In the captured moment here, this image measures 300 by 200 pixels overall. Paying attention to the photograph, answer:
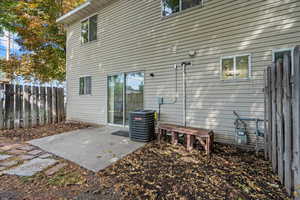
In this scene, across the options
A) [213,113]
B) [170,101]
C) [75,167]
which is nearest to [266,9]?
[213,113]

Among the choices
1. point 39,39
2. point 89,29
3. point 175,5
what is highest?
point 39,39

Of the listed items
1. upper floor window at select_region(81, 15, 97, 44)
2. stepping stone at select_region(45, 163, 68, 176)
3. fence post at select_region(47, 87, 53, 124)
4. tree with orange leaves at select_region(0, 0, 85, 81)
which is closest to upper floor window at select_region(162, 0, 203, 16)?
upper floor window at select_region(81, 15, 97, 44)

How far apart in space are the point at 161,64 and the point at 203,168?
348cm

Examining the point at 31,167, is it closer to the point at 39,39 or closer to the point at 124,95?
the point at 124,95

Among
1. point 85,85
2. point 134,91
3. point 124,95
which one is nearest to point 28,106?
point 85,85

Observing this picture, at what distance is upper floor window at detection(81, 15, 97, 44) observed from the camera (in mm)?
6750

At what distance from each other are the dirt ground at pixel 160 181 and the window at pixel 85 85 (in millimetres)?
4753

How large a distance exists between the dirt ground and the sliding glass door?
2.71 meters

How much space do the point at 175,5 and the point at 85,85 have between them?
542cm

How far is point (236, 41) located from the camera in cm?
370

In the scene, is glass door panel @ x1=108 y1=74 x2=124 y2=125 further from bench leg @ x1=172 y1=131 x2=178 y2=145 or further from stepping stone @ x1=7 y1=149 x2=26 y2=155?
stepping stone @ x1=7 y1=149 x2=26 y2=155

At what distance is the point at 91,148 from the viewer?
3.61 m

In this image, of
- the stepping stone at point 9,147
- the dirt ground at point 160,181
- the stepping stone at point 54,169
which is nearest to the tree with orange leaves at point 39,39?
the stepping stone at point 9,147

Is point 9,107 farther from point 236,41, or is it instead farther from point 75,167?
point 236,41
